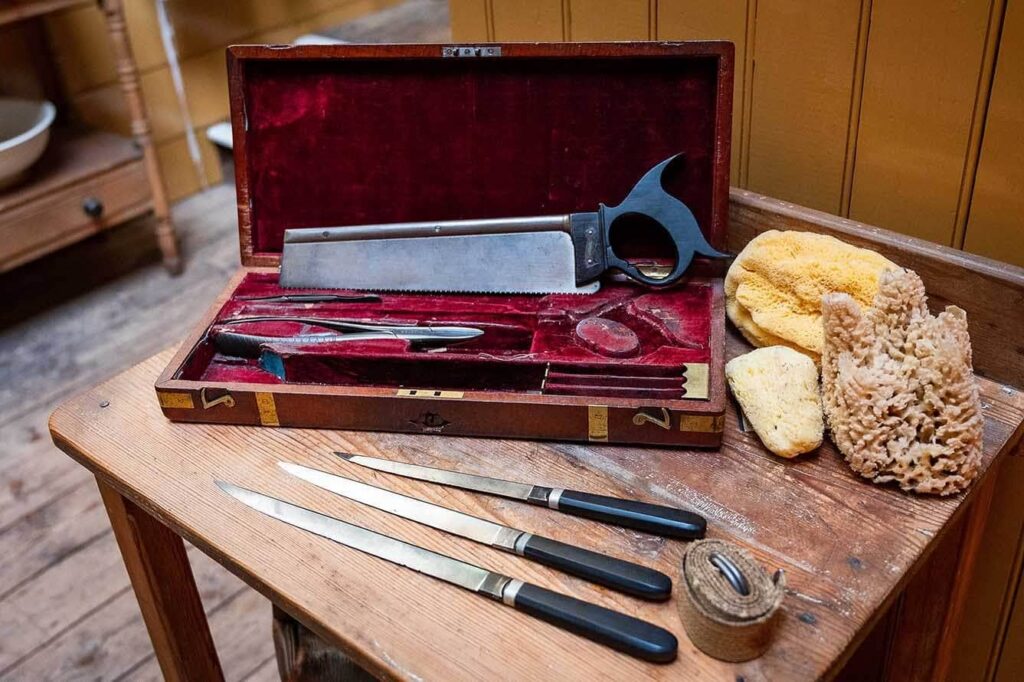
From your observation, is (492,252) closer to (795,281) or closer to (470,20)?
(795,281)

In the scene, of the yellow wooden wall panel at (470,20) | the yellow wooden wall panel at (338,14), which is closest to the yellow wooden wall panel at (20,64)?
the yellow wooden wall panel at (338,14)

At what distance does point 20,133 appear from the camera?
2270 mm

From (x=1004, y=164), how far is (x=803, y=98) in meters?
0.23

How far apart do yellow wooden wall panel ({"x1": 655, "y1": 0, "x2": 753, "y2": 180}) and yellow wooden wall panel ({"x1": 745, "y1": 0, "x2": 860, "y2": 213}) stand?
2 centimetres

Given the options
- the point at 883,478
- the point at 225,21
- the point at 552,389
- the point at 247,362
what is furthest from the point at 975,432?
the point at 225,21

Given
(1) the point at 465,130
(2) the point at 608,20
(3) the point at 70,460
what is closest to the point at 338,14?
(3) the point at 70,460

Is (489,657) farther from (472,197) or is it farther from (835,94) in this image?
(835,94)

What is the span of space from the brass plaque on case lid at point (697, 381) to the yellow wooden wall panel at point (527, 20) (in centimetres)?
57

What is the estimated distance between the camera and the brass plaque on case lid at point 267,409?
3.02 ft

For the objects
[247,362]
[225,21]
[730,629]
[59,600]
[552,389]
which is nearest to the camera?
[730,629]

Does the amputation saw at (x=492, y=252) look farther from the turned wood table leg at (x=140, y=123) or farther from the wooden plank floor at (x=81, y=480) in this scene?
the turned wood table leg at (x=140, y=123)

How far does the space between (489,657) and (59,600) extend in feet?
3.82

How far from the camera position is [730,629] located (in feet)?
2.15

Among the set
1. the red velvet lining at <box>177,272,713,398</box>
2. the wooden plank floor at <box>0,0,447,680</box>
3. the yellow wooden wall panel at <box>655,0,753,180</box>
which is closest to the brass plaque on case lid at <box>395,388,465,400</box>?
the red velvet lining at <box>177,272,713,398</box>
